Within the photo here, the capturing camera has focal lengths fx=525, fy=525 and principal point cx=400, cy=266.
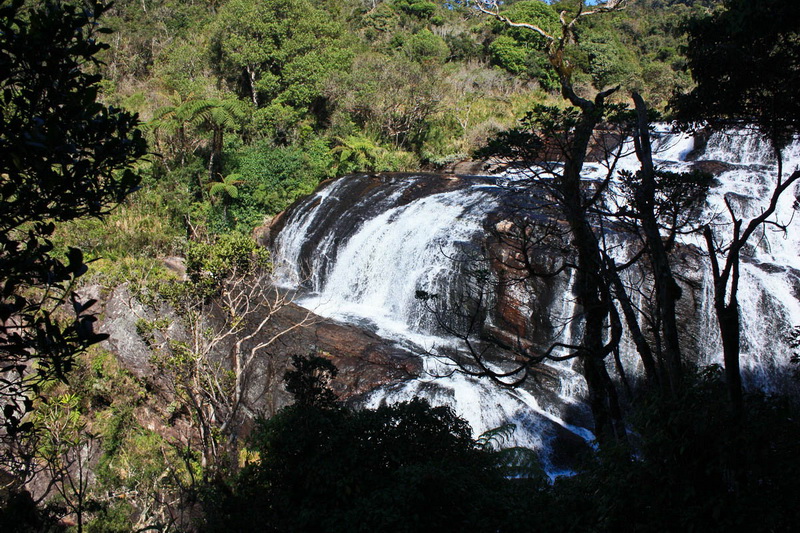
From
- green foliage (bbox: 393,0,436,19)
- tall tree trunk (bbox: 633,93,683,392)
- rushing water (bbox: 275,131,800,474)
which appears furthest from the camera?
green foliage (bbox: 393,0,436,19)

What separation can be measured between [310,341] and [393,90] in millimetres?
12556

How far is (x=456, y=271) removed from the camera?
10.6 m

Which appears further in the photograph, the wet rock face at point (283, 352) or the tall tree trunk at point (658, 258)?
the wet rock face at point (283, 352)

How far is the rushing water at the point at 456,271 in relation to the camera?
823 centimetres

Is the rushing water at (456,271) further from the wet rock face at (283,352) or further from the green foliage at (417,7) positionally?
the green foliage at (417,7)

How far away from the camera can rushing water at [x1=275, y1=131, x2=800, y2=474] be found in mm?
8234

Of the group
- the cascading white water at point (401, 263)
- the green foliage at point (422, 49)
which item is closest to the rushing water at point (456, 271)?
the cascading white water at point (401, 263)

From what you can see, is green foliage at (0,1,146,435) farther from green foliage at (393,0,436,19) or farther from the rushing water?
green foliage at (393,0,436,19)

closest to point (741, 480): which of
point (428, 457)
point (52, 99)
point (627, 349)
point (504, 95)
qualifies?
point (428, 457)

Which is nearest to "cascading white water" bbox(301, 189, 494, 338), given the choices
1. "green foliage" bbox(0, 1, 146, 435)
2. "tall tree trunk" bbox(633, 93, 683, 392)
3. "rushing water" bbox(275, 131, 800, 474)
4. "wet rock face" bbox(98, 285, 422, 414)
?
"rushing water" bbox(275, 131, 800, 474)

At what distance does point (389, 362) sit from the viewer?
359 inches

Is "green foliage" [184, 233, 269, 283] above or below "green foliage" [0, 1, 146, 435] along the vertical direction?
above

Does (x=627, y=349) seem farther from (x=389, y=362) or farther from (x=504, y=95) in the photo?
(x=504, y=95)

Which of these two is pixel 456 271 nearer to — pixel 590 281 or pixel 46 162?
pixel 590 281
